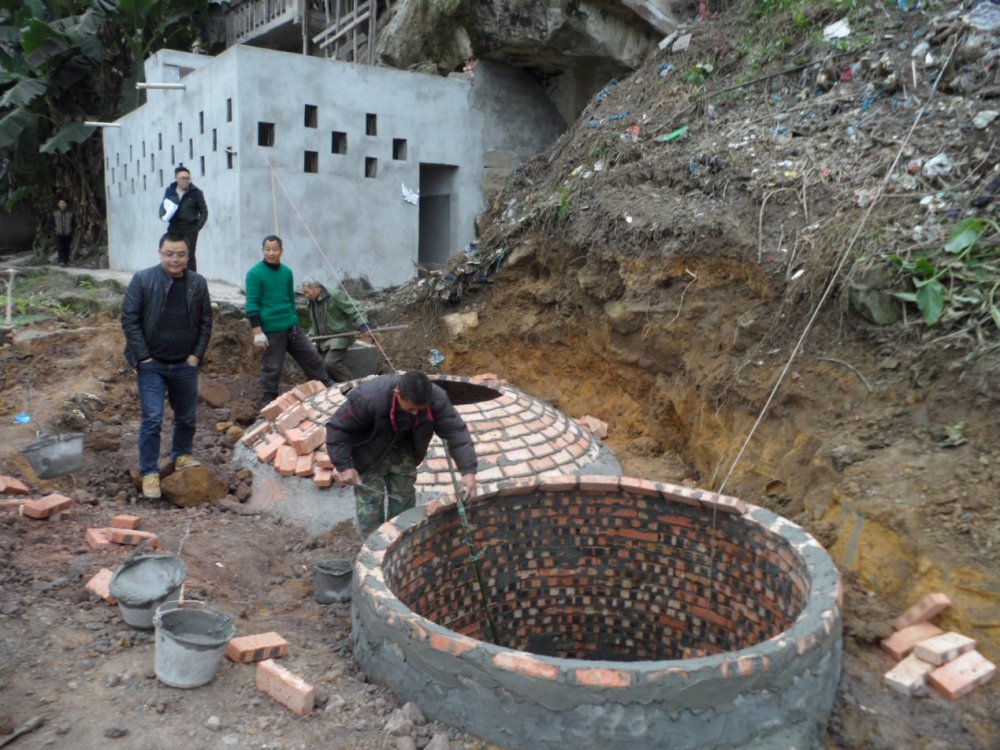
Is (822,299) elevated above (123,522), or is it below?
above

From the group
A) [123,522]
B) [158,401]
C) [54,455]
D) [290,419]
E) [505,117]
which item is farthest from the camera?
[505,117]

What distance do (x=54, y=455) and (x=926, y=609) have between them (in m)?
4.77

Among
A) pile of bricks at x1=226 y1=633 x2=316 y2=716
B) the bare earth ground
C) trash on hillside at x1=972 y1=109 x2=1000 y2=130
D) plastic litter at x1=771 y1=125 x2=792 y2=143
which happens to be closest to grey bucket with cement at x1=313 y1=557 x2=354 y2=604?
the bare earth ground

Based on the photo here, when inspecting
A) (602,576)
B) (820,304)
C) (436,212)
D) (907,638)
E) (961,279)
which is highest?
(436,212)

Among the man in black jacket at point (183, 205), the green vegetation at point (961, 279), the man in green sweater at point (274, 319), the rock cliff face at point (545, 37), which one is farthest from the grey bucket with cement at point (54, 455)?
the rock cliff face at point (545, 37)

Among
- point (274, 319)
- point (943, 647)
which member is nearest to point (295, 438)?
point (274, 319)

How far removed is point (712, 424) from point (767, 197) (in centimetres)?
179

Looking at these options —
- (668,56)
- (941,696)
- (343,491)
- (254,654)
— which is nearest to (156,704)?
(254,654)

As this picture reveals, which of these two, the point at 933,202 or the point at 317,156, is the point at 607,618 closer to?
the point at 933,202

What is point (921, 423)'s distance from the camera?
4.24 metres

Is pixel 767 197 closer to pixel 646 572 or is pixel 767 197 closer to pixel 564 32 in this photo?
pixel 646 572

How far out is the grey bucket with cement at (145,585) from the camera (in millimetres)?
3148

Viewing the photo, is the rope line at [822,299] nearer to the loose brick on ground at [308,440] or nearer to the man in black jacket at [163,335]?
the loose brick on ground at [308,440]

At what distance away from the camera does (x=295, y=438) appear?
16.5 ft
